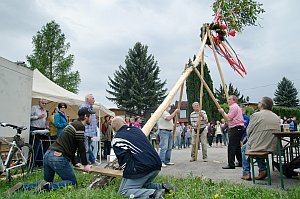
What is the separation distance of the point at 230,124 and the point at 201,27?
4059mm

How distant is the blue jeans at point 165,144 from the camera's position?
7957 millimetres

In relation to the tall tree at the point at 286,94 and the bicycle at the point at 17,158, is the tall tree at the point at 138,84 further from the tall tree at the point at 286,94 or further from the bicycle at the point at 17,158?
the bicycle at the point at 17,158

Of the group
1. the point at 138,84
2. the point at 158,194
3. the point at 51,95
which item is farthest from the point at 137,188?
the point at 138,84

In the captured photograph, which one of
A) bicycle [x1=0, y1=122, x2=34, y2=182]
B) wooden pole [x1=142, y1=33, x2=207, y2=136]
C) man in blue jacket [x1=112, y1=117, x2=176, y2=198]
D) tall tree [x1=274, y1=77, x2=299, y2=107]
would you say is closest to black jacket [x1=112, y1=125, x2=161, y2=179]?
man in blue jacket [x1=112, y1=117, x2=176, y2=198]

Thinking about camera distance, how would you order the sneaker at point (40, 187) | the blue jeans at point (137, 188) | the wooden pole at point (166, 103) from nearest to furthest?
the blue jeans at point (137, 188), the sneaker at point (40, 187), the wooden pole at point (166, 103)

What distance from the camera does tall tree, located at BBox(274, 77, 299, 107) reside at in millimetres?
48750

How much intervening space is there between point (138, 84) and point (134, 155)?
3881 centimetres

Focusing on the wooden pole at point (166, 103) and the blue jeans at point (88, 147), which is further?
the blue jeans at point (88, 147)

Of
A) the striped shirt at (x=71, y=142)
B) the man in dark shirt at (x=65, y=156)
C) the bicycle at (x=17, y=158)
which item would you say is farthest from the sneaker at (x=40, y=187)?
the bicycle at (x=17, y=158)

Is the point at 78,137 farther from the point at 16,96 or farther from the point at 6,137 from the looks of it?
the point at 16,96

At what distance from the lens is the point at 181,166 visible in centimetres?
768

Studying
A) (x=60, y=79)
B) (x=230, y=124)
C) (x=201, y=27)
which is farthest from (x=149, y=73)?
(x=230, y=124)

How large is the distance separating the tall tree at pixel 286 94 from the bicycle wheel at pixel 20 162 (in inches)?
1938

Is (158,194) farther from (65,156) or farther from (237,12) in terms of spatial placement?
(237,12)
